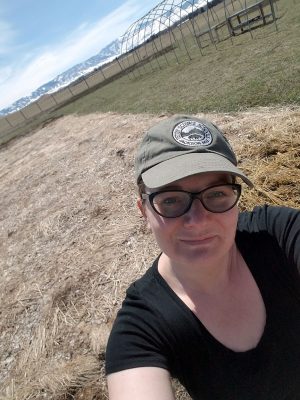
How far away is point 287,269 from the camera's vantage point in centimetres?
153

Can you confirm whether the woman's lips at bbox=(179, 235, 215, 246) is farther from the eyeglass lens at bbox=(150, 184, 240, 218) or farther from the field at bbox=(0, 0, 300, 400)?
the field at bbox=(0, 0, 300, 400)

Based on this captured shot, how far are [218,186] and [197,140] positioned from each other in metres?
0.21

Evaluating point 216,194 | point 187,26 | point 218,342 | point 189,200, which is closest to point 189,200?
point 189,200

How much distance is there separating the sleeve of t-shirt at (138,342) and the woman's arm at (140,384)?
20 mm

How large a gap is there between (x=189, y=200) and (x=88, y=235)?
13.1 feet

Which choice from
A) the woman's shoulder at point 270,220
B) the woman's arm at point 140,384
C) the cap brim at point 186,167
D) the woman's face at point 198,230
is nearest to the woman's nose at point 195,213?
the woman's face at point 198,230

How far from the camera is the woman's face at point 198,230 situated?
55.6 inches

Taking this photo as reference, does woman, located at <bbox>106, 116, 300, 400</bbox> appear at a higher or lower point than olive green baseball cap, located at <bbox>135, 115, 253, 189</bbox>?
lower

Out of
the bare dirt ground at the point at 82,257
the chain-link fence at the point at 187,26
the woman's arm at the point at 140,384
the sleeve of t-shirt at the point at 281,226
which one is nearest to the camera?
the woman's arm at the point at 140,384

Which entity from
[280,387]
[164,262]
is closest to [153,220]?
[164,262]

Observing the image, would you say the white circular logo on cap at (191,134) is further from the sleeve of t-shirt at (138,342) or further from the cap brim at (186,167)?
the sleeve of t-shirt at (138,342)

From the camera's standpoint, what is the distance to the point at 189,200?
1.42 m

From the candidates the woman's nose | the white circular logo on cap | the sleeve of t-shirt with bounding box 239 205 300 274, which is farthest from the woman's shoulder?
the white circular logo on cap

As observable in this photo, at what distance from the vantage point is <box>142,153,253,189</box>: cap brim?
1358mm
